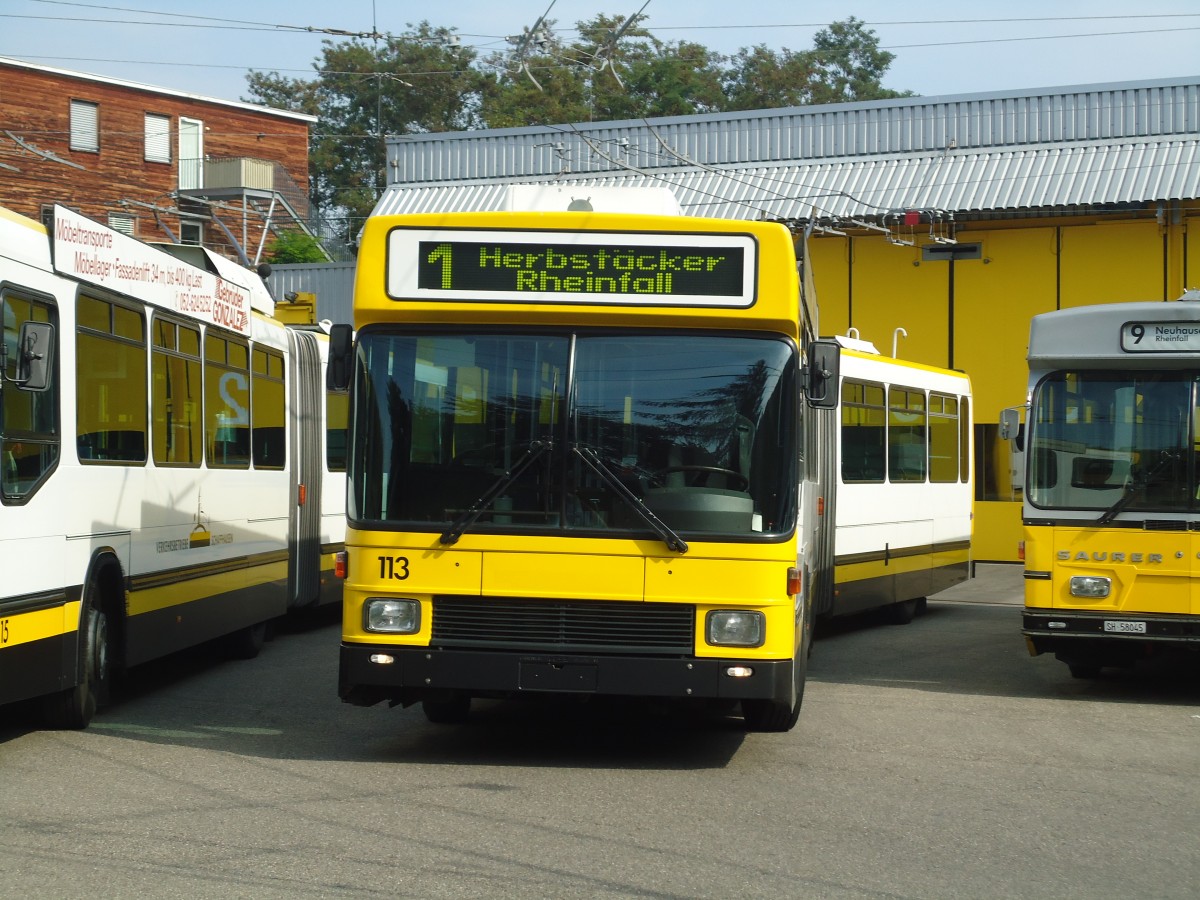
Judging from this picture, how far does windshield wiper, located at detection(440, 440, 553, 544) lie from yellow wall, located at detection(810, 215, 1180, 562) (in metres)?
20.1

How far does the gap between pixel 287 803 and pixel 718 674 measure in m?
2.19

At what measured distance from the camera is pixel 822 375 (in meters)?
8.70

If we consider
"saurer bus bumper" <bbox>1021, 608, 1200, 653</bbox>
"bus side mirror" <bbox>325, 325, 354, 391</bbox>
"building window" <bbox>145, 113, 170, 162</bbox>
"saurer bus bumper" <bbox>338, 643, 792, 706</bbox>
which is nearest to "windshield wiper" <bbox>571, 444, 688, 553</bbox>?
"saurer bus bumper" <bbox>338, 643, 792, 706</bbox>

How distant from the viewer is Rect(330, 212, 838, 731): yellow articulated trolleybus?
8.35m

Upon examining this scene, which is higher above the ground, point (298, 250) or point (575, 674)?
point (298, 250)

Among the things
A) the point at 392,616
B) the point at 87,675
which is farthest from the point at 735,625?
the point at 87,675

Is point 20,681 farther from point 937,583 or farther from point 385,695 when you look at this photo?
point 937,583

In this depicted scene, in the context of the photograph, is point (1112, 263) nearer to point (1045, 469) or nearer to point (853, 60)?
point (1045, 469)

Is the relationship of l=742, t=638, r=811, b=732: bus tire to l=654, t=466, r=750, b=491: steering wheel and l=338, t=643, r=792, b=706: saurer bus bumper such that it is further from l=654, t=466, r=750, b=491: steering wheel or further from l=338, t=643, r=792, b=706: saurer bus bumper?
l=654, t=466, r=750, b=491: steering wheel

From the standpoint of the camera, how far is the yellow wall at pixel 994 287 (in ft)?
88.2

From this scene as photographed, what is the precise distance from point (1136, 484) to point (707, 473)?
189 inches

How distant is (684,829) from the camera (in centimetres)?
710

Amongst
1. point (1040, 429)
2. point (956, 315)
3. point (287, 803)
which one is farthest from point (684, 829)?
point (956, 315)

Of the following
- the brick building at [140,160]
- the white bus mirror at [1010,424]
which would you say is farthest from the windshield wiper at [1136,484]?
the brick building at [140,160]
